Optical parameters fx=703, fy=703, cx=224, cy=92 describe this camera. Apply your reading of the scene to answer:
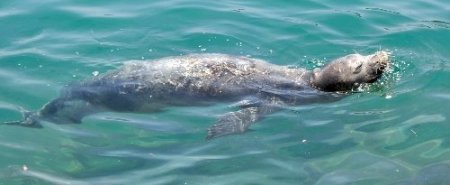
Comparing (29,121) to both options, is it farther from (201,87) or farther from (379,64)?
(379,64)

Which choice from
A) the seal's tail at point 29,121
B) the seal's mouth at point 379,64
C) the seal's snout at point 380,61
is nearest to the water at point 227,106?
the seal's tail at point 29,121

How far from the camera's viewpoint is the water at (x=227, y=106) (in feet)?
25.1

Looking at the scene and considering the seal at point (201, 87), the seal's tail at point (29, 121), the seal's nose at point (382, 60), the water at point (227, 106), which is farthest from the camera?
A: the seal at point (201, 87)

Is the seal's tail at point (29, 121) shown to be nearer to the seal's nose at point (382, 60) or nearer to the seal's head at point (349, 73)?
the seal's head at point (349, 73)

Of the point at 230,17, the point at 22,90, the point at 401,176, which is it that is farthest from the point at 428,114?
the point at 22,90

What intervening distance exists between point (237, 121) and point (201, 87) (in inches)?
32.7

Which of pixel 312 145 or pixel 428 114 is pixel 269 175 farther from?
pixel 428 114

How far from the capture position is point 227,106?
29.2ft

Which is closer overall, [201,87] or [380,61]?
[380,61]

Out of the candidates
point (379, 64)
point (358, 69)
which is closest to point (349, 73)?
point (358, 69)

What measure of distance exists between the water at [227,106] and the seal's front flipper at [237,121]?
136 mm

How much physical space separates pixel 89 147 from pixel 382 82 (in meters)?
3.96

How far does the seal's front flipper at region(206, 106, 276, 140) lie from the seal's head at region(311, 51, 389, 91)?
846mm

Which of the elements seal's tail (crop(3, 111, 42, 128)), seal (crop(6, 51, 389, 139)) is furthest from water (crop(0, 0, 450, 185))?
seal (crop(6, 51, 389, 139))
